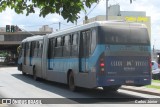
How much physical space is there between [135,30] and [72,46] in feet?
12.0

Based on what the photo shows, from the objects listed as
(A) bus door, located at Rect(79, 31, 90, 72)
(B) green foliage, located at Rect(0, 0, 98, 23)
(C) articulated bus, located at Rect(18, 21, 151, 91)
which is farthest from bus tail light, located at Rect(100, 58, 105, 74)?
(B) green foliage, located at Rect(0, 0, 98, 23)

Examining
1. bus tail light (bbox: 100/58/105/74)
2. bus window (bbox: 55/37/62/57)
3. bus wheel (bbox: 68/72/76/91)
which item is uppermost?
bus window (bbox: 55/37/62/57)

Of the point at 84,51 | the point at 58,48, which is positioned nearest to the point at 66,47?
the point at 58,48

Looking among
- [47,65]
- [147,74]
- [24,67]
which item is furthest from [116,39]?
[24,67]

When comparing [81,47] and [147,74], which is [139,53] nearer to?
[147,74]

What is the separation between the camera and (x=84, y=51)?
17.6 metres

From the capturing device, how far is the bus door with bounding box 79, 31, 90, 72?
17.2m

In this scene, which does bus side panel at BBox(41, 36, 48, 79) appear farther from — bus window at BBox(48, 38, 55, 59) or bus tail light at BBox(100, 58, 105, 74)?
bus tail light at BBox(100, 58, 105, 74)

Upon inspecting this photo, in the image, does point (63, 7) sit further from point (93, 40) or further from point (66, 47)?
point (66, 47)

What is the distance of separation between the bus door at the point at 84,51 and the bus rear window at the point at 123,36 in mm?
1224

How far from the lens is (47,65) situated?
2412 centimetres

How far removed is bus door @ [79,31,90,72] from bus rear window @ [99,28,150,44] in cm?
122

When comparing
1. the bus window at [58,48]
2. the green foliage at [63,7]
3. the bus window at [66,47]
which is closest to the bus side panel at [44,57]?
the bus window at [58,48]

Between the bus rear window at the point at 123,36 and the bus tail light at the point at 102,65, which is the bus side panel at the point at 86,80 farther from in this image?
the bus rear window at the point at 123,36
